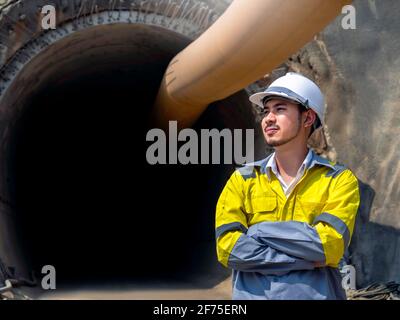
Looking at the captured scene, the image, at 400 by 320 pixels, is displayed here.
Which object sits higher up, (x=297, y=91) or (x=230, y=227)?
(x=297, y=91)

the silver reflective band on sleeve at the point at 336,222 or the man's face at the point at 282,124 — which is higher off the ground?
the man's face at the point at 282,124

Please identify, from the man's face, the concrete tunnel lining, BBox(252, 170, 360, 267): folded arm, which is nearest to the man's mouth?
the man's face

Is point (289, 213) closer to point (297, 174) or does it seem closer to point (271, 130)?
point (297, 174)

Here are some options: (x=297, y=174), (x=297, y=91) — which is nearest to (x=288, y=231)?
(x=297, y=174)

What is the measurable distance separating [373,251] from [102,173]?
381cm

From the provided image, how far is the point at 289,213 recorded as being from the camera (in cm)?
232

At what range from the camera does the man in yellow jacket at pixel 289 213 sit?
2.23m

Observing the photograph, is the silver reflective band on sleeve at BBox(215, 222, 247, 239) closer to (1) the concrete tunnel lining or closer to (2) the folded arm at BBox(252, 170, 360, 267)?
(2) the folded arm at BBox(252, 170, 360, 267)

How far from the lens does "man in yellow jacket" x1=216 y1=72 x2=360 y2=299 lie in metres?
2.23

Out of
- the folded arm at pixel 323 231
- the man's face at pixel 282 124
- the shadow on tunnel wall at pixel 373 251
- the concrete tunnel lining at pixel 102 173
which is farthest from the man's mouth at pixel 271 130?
the concrete tunnel lining at pixel 102 173

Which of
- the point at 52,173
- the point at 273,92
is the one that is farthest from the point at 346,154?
the point at 52,173

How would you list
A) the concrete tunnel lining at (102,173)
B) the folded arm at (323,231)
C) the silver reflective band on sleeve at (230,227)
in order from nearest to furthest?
the folded arm at (323,231), the silver reflective band on sleeve at (230,227), the concrete tunnel lining at (102,173)

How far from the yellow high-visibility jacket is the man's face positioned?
0.10 metres

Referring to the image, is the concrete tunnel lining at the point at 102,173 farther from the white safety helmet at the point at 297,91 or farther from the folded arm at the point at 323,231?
the folded arm at the point at 323,231
